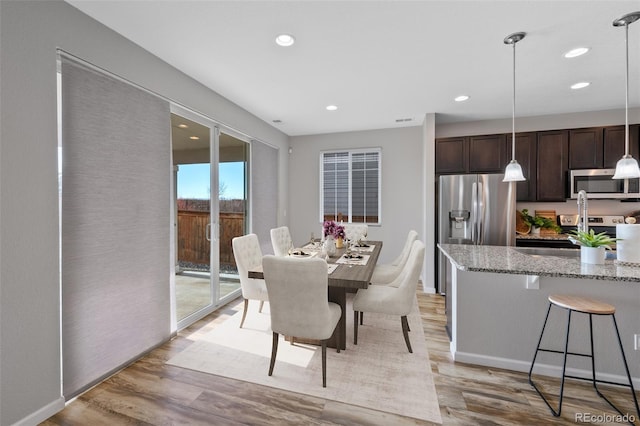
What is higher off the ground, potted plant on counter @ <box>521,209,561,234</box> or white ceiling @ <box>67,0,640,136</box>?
white ceiling @ <box>67,0,640,136</box>

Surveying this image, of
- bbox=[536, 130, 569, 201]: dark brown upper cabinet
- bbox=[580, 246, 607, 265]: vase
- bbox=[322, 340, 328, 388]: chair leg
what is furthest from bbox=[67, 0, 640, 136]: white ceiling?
bbox=[322, 340, 328, 388]: chair leg

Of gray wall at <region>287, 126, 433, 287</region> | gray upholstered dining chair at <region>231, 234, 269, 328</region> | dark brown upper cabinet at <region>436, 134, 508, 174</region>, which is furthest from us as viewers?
gray wall at <region>287, 126, 433, 287</region>

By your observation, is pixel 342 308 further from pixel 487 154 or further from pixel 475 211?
pixel 487 154

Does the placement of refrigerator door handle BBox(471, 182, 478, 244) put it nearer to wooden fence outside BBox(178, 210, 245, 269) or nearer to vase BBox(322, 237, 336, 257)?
vase BBox(322, 237, 336, 257)

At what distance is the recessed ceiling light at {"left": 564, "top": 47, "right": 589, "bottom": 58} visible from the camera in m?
2.40

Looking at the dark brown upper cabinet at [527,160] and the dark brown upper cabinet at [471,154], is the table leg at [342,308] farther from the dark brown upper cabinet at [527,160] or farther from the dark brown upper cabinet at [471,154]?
the dark brown upper cabinet at [527,160]

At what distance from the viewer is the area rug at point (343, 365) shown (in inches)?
74.7

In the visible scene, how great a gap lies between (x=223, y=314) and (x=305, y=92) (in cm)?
291

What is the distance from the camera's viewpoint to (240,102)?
12.1 ft

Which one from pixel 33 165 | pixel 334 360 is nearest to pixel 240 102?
pixel 33 165

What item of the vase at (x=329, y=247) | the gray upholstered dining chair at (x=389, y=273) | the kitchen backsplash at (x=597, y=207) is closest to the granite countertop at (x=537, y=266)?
the gray upholstered dining chair at (x=389, y=273)

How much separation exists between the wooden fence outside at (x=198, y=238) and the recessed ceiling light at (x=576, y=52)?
402cm

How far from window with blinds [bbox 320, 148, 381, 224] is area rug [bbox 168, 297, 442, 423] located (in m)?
2.56

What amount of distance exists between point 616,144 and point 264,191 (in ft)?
17.1
